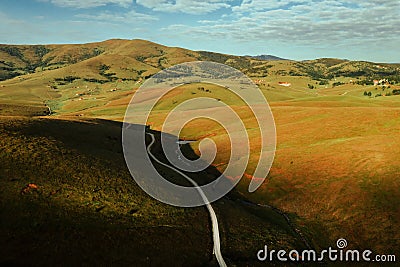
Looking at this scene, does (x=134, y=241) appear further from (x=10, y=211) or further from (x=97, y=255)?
(x=10, y=211)

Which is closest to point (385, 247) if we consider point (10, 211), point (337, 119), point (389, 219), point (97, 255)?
point (389, 219)

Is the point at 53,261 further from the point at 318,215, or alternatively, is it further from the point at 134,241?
the point at 318,215

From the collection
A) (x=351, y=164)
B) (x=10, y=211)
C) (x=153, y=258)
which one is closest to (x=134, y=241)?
(x=153, y=258)

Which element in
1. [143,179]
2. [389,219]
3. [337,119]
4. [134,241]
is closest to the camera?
[134,241]

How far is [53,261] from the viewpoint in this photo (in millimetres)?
29469

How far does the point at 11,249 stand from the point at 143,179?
29.6m

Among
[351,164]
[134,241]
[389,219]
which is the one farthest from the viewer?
[351,164]

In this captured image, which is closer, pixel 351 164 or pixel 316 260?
pixel 316 260

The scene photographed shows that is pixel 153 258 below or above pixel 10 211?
below

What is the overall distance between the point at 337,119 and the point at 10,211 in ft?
338

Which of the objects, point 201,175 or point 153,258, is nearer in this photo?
point 153,258

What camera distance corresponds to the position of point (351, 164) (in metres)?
68.1

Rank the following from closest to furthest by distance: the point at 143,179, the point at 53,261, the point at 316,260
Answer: the point at 53,261, the point at 316,260, the point at 143,179

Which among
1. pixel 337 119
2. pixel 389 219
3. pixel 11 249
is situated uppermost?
pixel 337 119
